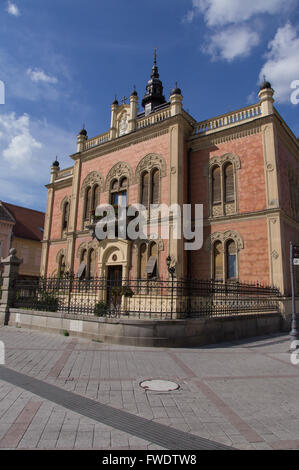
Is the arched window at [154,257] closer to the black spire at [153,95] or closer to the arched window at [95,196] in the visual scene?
the arched window at [95,196]

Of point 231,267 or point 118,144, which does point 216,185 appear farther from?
→ point 118,144

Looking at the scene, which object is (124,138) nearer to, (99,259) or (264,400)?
(99,259)

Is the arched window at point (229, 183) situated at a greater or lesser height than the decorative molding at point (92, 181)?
lesser

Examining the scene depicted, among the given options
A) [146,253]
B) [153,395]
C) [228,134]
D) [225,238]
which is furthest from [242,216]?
[153,395]

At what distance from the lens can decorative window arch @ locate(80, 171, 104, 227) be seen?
23.8 m

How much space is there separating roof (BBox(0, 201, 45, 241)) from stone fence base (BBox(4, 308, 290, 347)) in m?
26.5

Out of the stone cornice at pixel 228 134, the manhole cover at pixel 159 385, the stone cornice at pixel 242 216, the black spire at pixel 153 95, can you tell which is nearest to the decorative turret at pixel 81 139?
the black spire at pixel 153 95

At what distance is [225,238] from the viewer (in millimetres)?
17906

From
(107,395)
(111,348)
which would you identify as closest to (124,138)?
(111,348)

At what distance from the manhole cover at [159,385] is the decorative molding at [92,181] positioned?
19.0 meters

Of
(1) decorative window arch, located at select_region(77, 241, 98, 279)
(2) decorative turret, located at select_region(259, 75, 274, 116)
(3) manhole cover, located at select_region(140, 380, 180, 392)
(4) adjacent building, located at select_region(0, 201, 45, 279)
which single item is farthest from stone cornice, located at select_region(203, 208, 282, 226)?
(4) adjacent building, located at select_region(0, 201, 45, 279)

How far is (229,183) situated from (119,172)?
8.29 metres

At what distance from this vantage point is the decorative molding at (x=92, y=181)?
23.7m
